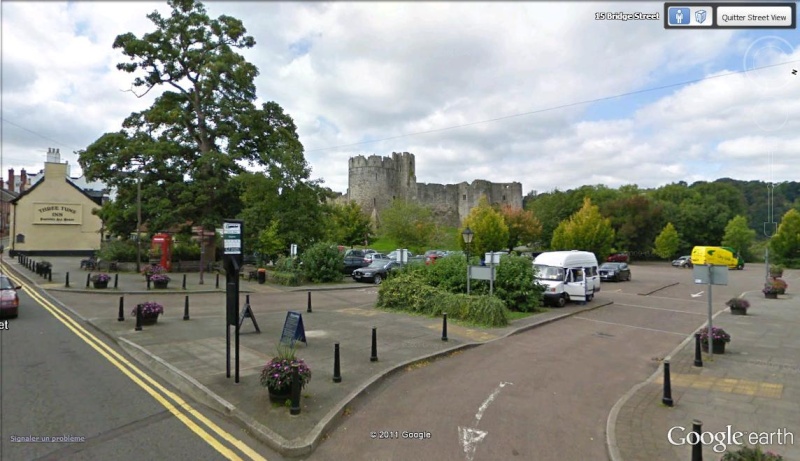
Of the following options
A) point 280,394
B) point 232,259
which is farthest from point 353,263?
point 280,394

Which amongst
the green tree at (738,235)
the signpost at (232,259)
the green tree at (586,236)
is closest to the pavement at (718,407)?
the signpost at (232,259)

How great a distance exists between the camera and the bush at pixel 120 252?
30884 millimetres

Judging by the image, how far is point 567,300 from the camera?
2041 centimetres

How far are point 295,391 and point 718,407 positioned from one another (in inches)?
274

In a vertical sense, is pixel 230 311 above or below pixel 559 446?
above

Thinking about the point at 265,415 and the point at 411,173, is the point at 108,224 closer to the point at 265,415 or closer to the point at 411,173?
the point at 265,415

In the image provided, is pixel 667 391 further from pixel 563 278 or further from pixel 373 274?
→ pixel 373 274

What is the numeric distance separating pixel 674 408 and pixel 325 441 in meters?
5.76

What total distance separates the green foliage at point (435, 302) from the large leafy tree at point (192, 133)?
49.3 ft

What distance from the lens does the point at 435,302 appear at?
16016 mm

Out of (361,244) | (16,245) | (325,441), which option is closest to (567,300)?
(325,441)

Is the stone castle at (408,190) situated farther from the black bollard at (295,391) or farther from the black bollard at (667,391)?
the black bollard at (295,391)

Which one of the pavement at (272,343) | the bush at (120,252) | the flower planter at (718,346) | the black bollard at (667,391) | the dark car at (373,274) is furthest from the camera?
the bush at (120,252)

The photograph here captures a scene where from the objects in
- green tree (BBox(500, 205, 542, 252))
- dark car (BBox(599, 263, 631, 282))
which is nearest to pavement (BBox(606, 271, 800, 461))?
dark car (BBox(599, 263, 631, 282))
